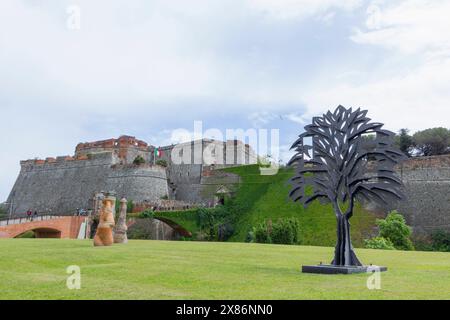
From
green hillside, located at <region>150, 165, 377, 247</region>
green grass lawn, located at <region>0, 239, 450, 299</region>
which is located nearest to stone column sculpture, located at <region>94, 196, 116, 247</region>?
green grass lawn, located at <region>0, 239, 450, 299</region>

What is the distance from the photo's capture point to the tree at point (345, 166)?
1345 centimetres

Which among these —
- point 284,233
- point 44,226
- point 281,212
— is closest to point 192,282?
point 284,233

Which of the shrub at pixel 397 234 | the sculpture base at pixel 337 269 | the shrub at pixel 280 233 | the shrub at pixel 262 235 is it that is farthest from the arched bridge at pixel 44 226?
the sculpture base at pixel 337 269

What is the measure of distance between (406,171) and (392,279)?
1417 inches

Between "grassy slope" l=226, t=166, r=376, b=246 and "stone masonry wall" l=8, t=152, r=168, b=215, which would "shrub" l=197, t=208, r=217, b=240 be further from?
"stone masonry wall" l=8, t=152, r=168, b=215

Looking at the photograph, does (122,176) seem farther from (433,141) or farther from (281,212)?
(433,141)

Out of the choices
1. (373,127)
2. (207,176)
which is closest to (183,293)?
(373,127)

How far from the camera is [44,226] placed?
42.1 meters

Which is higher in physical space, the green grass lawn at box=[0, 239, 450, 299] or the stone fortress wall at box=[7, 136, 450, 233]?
the stone fortress wall at box=[7, 136, 450, 233]

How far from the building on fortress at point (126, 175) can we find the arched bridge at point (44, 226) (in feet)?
41.0

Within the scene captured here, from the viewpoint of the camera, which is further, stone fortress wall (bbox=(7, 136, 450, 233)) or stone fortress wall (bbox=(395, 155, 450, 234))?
stone fortress wall (bbox=(7, 136, 450, 233))

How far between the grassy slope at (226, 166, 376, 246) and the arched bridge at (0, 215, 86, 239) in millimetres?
15984

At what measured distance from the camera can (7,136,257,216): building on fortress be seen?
195 ft

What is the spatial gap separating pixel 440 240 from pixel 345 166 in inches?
1144
